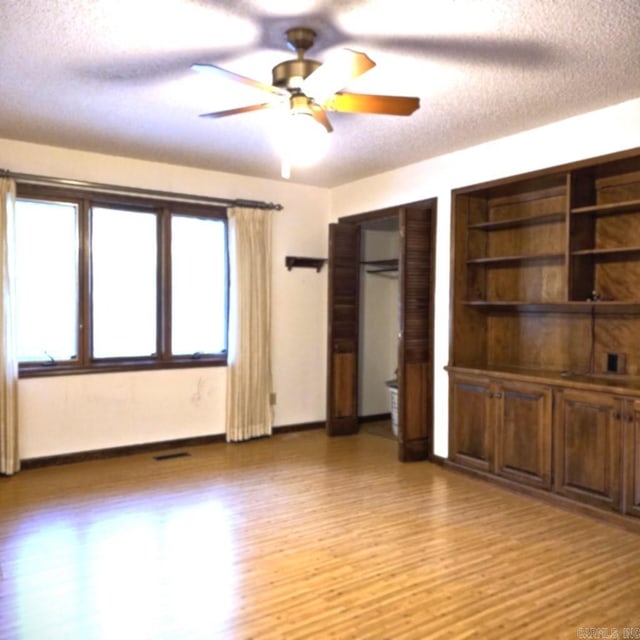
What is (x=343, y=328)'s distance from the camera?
557 cm

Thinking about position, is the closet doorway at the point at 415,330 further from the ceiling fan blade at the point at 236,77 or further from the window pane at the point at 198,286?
the ceiling fan blade at the point at 236,77

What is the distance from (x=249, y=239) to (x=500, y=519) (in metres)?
3.25

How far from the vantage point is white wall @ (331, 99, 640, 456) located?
11.5 feet

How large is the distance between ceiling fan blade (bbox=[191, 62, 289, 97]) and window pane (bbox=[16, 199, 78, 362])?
256cm

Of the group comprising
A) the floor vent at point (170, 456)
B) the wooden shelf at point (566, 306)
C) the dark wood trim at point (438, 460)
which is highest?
the wooden shelf at point (566, 306)

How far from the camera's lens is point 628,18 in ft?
7.81

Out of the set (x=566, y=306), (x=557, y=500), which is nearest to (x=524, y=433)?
(x=557, y=500)

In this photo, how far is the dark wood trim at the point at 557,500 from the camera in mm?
3283

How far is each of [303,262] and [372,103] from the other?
10.3 ft

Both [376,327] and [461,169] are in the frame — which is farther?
[376,327]

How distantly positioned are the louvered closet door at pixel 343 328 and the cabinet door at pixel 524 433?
1.83 meters

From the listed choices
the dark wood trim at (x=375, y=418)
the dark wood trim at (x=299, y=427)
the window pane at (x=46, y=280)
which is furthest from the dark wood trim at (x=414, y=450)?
the window pane at (x=46, y=280)

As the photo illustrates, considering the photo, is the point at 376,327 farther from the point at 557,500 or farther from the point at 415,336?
the point at 557,500

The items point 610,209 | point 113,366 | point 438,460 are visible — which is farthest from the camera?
point 113,366
